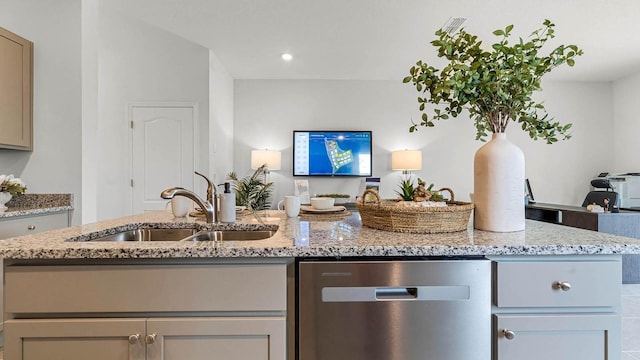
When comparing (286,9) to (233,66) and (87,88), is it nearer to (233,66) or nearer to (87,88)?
(233,66)

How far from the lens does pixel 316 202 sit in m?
1.75

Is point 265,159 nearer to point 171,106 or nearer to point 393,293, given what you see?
point 171,106

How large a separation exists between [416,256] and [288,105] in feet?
13.7

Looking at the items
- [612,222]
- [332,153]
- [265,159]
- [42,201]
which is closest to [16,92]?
[42,201]

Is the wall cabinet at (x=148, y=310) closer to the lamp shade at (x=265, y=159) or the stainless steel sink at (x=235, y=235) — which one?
the stainless steel sink at (x=235, y=235)

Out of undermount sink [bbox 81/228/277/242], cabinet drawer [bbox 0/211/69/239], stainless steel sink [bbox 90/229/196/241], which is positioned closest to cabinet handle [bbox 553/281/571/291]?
undermount sink [bbox 81/228/277/242]

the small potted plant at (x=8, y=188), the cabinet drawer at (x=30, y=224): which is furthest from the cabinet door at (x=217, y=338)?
the small potted plant at (x=8, y=188)

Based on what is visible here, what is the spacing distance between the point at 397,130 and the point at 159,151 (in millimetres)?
3361

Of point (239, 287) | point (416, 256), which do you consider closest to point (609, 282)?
point (416, 256)

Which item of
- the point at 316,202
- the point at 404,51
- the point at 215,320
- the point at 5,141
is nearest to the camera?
the point at 215,320

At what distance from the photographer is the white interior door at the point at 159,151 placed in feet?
12.9

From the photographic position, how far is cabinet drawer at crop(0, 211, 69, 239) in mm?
2096

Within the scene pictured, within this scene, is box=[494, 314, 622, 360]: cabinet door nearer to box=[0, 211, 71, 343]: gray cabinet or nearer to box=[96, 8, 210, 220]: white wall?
box=[0, 211, 71, 343]: gray cabinet

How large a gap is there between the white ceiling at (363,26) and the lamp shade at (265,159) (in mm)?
1173
